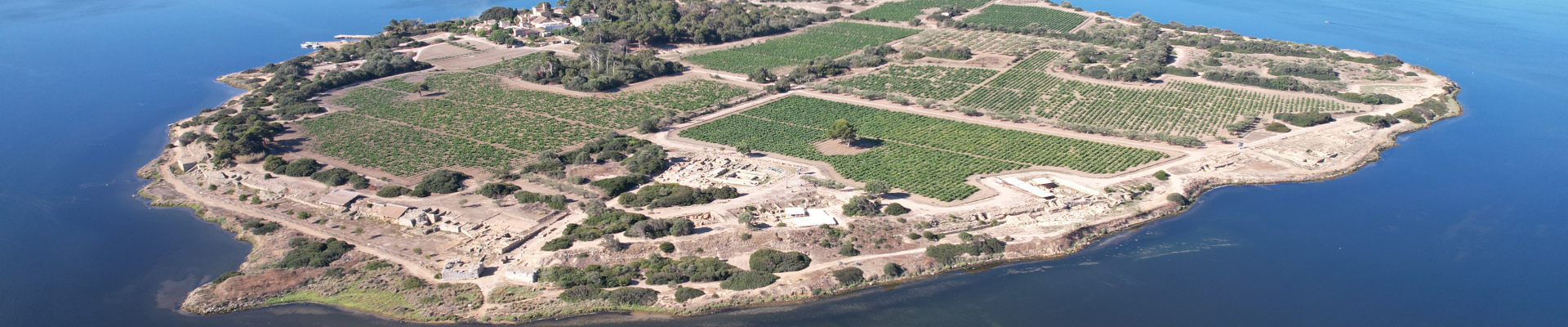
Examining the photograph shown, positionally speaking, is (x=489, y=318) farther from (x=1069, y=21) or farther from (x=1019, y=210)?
(x=1069, y=21)

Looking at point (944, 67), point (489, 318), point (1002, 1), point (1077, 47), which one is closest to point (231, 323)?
point (489, 318)

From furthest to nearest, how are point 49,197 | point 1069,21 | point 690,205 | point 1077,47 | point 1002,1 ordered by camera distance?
1. point 1002,1
2. point 1069,21
3. point 1077,47
4. point 49,197
5. point 690,205

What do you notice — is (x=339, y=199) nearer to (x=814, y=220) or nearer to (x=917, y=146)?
(x=814, y=220)

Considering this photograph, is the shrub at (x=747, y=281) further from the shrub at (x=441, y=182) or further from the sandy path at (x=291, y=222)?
the shrub at (x=441, y=182)

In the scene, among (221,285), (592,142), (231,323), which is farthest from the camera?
(592,142)

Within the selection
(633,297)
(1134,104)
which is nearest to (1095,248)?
(633,297)

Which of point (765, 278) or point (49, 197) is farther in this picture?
point (49, 197)

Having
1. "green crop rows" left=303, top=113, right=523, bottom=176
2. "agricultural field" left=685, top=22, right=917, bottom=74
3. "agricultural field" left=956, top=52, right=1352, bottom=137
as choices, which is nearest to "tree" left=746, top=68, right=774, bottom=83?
"agricultural field" left=685, top=22, right=917, bottom=74
